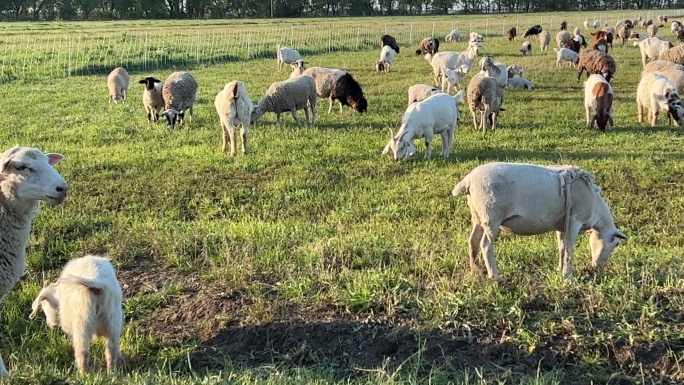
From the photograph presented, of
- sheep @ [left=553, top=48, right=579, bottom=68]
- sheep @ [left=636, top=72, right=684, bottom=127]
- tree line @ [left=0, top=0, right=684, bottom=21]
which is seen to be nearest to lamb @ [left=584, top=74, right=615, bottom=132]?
sheep @ [left=636, top=72, right=684, bottom=127]

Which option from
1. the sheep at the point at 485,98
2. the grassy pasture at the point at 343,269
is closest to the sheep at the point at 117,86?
the grassy pasture at the point at 343,269

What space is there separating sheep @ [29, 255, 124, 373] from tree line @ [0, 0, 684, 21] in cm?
9207

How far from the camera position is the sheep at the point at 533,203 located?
217 inches

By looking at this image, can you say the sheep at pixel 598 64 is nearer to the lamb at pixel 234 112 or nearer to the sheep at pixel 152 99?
the lamb at pixel 234 112

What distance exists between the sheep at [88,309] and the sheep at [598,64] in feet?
61.8

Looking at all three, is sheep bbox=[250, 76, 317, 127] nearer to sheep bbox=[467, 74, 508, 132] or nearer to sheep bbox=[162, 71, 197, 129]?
sheep bbox=[162, 71, 197, 129]

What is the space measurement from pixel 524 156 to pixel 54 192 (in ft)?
27.7

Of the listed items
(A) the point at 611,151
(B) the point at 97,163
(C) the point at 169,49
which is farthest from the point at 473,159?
(C) the point at 169,49

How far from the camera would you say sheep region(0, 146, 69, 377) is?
509 cm

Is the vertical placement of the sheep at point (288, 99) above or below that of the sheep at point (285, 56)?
below

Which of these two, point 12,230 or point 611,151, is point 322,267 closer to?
point 12,230

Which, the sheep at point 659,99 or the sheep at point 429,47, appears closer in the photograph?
the sheep at point 659,99

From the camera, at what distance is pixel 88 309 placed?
4.58m

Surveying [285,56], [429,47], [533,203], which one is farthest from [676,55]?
[533,203]
